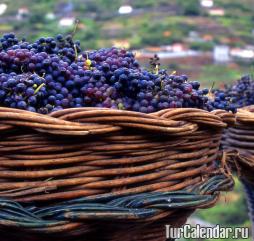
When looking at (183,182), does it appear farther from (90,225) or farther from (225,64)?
(225,64)

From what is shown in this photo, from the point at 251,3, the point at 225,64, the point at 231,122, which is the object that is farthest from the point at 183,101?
the point at 251,3

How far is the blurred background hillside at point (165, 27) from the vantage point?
8195mm

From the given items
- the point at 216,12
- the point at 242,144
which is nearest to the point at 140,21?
the point at 216,12


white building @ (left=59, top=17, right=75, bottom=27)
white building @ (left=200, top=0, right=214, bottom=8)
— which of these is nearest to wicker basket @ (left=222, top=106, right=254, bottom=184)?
white building @ (left=59, top=17, right=75, bottom=27)

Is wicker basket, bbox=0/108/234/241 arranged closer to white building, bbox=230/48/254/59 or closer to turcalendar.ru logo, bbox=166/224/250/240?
turcalendar.ru logo, bbox=166/224/250/240

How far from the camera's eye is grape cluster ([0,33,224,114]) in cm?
75

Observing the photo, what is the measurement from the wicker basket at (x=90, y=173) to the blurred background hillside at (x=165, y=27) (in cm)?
648

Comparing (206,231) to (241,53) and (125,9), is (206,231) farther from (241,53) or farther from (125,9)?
(125,9)

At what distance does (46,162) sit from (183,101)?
265 millimetres

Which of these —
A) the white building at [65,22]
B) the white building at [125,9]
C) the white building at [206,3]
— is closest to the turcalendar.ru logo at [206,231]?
the white building at [65,22]

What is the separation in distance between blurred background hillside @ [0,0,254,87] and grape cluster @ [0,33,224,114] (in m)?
6.38

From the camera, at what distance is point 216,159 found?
944 mm

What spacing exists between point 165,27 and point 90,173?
8.88m

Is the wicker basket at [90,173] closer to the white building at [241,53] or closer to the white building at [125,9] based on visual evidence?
the white building at [241,53]
